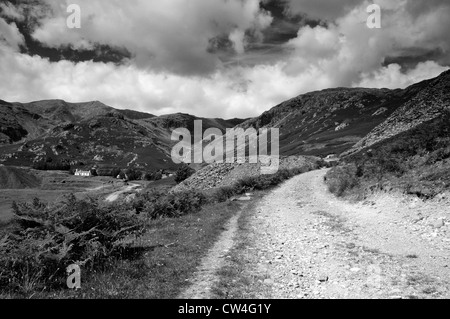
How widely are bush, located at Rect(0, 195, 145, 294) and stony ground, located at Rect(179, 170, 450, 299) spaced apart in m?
3.90

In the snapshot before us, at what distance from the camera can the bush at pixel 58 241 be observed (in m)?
9.54

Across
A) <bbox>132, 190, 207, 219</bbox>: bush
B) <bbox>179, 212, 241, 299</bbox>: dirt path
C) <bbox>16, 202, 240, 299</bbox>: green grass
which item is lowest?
<bbox>179, 212, 241, 299</bbox>: dirt path

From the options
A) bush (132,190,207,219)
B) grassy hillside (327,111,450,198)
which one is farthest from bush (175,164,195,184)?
grassy hillside (327,111,450,198)

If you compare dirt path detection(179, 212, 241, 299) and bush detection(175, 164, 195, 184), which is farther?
bush detection(175, 164, 195, 184)

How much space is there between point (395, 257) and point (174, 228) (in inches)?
468

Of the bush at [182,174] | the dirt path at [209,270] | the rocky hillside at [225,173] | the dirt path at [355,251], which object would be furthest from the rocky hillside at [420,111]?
the bush at [182,174]

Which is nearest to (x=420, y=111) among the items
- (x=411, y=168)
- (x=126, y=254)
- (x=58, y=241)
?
(x=411, y=168)

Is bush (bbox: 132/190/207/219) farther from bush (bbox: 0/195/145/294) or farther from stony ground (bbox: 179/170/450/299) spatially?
bush (bbox: 0/195/145/294)

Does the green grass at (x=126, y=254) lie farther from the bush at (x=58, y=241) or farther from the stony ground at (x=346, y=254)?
the stony ground at (x=346, y=254)

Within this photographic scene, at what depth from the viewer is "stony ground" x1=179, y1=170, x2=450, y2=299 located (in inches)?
372

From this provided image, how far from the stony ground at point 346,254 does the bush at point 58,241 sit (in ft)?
12.8
